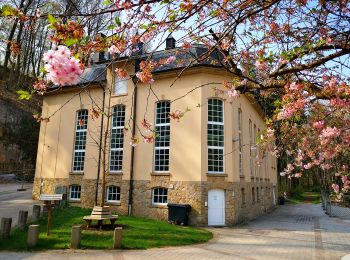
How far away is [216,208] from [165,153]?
174 inches

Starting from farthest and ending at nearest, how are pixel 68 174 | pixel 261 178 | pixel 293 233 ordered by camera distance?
pixel 261 178 → pixel 68 174 → pixel 293 233

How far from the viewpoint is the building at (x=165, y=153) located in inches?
742

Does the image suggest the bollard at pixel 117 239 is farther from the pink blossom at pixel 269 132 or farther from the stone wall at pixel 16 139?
the stone wall at pixel 16 139

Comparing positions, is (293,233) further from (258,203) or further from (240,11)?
(240,11)

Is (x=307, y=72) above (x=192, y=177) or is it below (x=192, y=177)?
above

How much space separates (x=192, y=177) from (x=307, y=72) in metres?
11.9

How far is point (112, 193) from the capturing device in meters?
21.3

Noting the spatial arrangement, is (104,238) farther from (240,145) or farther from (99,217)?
(240,145)

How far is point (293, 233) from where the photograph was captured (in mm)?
16578

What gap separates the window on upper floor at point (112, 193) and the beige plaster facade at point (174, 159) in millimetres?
380

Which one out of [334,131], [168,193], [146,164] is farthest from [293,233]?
[334,131]

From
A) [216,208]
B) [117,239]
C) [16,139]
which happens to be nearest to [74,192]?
[216,208]

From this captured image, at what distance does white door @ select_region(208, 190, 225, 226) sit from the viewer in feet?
60.6

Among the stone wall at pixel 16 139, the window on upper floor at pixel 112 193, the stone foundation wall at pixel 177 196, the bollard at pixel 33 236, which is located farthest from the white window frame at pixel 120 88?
the stone wall at pixel 16 139
